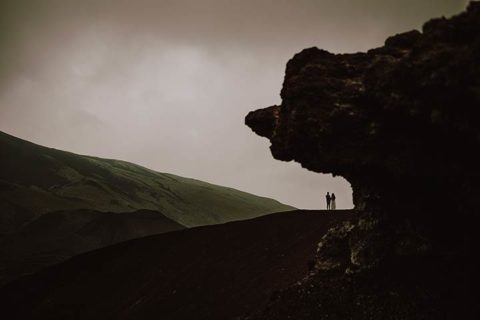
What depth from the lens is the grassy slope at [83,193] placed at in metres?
73.1

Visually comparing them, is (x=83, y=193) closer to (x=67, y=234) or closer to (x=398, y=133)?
(x=67, y=234)

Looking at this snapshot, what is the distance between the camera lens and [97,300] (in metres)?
23.3

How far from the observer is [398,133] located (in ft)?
29.8

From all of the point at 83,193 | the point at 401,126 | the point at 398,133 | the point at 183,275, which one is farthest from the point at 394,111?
the point at 83,193

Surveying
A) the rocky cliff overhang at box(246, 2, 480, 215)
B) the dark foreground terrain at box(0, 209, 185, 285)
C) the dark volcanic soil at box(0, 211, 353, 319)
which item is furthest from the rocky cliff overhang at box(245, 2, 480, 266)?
the dark foreground terrain at box(0, 209, 185, 285)

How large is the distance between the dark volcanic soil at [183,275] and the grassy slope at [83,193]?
135 ft

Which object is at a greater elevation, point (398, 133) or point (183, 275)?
point (398, 133)

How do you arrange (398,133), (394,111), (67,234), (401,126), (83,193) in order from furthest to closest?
1. (83,193)
2. (67,234)
3. (398,133)
4. (401,126)
5. (394,111)

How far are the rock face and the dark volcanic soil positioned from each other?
6937mm

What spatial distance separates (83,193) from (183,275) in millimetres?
72430

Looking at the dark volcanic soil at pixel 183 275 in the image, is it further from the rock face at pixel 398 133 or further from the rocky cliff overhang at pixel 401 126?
the rocky cliff overhang at pixel 401 126

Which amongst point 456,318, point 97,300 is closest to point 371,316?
point 456,318

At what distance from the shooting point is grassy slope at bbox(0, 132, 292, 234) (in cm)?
7312

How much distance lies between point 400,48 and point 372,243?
5168 mm
